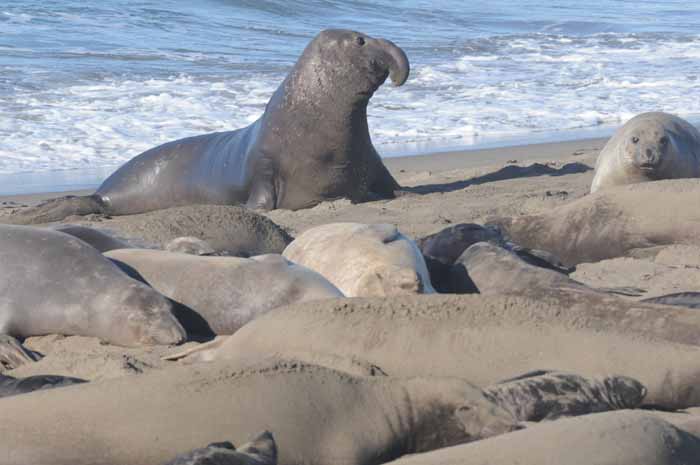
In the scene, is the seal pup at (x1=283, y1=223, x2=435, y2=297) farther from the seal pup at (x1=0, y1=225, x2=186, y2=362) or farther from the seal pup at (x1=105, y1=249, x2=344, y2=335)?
the seal pup at (x1=0, y1=225, x2=186, y2=362)

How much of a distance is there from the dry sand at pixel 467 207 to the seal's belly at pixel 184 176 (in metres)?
0.52

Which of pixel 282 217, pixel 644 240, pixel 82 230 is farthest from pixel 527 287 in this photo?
pixel 282 217

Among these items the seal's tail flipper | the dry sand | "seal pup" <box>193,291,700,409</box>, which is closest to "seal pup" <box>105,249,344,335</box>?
the dry sand

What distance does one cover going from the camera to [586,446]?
8.60 feet

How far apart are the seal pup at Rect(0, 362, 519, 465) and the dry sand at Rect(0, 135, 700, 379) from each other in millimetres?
1001

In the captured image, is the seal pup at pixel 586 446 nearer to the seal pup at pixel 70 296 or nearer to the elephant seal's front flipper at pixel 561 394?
the elephant seal's front flipper at pixel 561 394

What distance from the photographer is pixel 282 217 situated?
26.4 feet

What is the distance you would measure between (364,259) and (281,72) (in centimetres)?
1109

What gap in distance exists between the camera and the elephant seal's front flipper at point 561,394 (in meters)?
3.09

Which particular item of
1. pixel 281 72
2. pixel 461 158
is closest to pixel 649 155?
pixel 461 158

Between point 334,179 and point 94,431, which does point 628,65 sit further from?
point 94,431

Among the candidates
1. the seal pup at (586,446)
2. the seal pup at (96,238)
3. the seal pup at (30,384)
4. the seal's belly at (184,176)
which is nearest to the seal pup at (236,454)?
the seal pup at (586,446)

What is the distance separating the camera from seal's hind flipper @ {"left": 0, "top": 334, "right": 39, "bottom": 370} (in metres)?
4.27

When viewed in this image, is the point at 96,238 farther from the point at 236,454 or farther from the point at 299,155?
the point at 299,155
